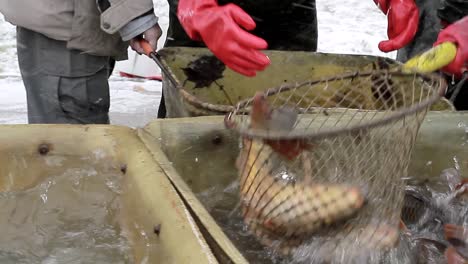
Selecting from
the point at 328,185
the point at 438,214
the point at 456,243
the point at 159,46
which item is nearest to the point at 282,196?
the point at 328,185

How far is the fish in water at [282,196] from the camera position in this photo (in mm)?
1435

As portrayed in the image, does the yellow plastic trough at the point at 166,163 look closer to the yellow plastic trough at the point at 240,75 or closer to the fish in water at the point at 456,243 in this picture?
the fish in water at the point at 456,243

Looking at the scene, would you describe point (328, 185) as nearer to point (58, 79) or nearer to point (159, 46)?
point (58, 79)

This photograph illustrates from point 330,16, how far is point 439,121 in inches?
200

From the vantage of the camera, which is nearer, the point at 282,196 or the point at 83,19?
the point at 282,196

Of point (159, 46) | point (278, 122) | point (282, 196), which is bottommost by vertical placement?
point (159, 46)

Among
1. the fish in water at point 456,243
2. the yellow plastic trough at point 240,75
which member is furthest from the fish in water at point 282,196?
the yellow plastic trough at point 240,75

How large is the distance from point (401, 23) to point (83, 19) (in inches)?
49.0

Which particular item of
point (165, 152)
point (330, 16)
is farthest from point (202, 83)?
point (330, 16)

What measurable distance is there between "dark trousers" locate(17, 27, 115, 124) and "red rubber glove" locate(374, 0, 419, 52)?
1133mm

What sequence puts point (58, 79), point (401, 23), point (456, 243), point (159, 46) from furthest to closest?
point (159, 46), point (401, 23), point (58, 79), point (456, 243)

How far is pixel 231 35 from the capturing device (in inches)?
80.2

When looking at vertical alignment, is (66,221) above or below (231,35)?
below

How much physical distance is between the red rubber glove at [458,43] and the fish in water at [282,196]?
707 mm
